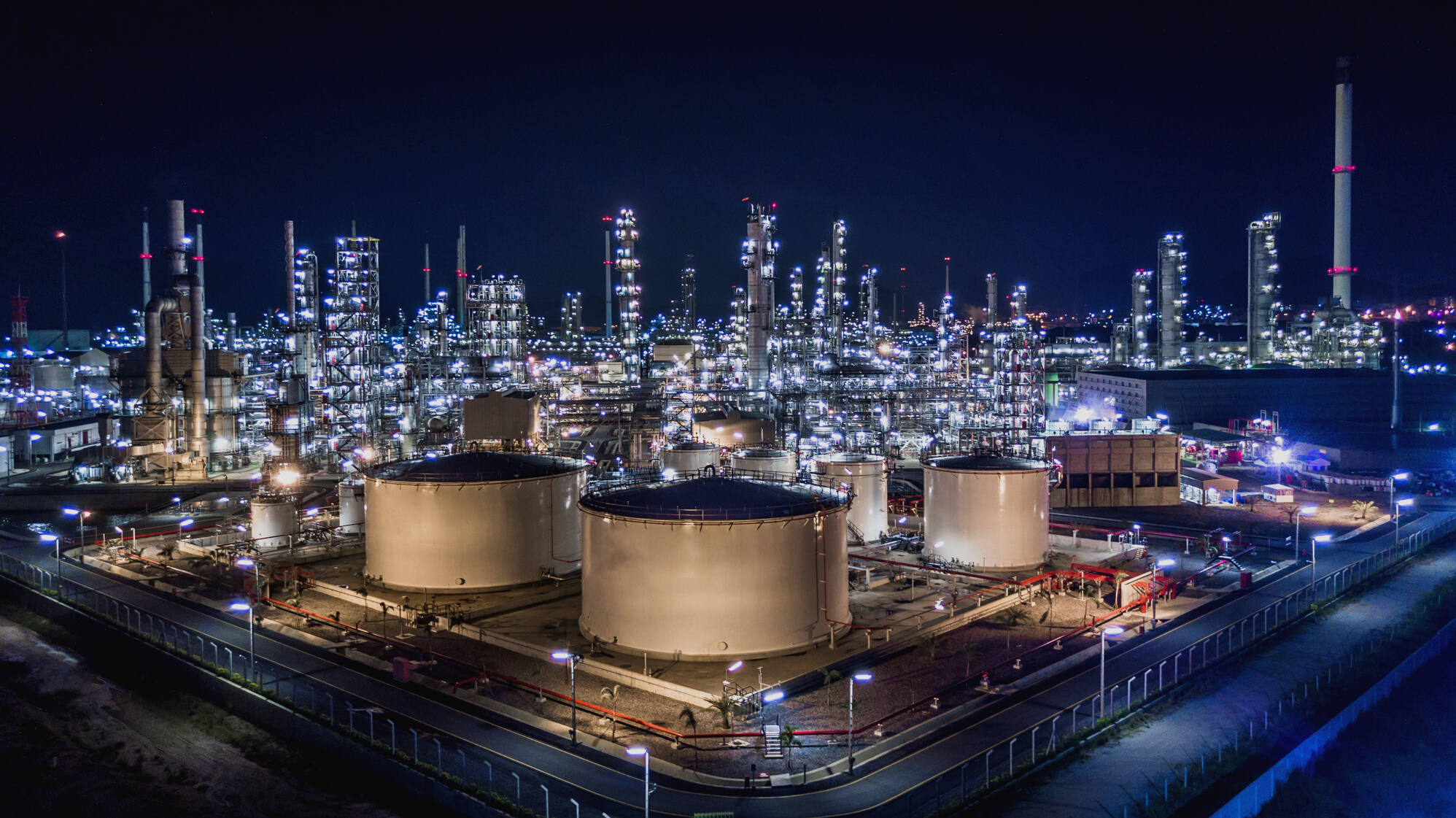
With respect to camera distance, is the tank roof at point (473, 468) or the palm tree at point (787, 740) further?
the tank roof at point (473, 468)

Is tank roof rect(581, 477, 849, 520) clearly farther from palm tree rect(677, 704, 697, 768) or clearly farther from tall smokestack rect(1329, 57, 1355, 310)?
tall smokestack rect(1329, 57, 1355, 310)

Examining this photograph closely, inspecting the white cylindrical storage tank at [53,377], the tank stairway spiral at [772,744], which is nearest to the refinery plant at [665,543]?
the tank stairway spiral at [772,744]

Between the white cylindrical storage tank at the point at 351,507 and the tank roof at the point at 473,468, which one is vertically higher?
the tank roof at the point at 473,468

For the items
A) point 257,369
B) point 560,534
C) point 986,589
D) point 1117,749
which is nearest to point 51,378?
point 257,369

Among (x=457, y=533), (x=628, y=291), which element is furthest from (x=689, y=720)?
→ (x=628, y=291)

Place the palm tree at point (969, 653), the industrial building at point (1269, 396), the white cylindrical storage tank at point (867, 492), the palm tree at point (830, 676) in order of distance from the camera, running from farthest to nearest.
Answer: the industrial building at point (1269, 396), the white cylindrical storage tank at point (867, 492), the palm tree at point (969, 653), the palm tree at point (830, 676)

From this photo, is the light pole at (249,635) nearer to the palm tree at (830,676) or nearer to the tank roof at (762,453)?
the palm tree at (830,676)

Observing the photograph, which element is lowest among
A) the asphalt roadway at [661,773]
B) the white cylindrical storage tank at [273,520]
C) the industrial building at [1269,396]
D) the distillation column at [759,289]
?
the asphalt roadway at [661,773]
